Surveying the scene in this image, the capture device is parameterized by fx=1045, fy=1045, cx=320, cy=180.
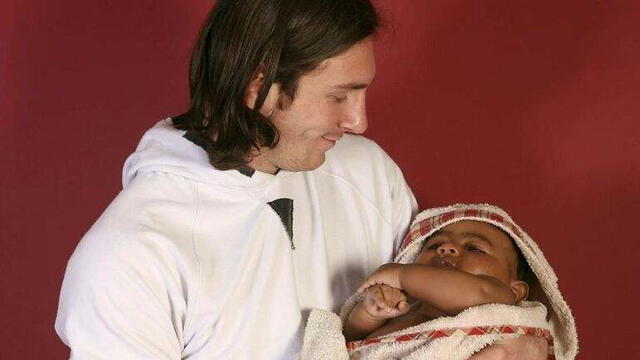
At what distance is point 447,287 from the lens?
1.96 m

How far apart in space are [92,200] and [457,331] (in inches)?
44.0

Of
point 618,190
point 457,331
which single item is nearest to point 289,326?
point 457,331

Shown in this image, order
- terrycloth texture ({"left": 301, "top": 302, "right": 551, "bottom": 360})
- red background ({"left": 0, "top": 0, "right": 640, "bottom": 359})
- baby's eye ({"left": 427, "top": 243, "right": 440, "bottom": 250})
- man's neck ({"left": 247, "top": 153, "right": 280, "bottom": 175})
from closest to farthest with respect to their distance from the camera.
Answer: terrycloth texture ({"left": 301, "top": 302, "right": 551, "bottom": 360}) < man's neck ({"left": 247, "top": 153, "right": 280, "bottom": 175}) < baby's eye ({"left": 427, "top": 243, "right": 440, "bottom": 250}) < red background ({"left": 0, "top": 0, "right": 640, "bottom": 359})

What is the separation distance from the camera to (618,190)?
2.65 metres

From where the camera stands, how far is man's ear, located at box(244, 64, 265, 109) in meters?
2.00

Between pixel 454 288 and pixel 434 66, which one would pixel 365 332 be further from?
pixel 434 66

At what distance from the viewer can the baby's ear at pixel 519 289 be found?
2.19 meters

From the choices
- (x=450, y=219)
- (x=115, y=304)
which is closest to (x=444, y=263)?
(x=450, y=219)

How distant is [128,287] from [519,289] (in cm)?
84

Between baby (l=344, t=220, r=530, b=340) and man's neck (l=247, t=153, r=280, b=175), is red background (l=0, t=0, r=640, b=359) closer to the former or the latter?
baby (l=344, t=220, r=530, b=340)

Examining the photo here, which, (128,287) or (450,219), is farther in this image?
(450,219)

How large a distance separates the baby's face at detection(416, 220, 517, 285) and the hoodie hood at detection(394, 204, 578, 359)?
0.7 inches

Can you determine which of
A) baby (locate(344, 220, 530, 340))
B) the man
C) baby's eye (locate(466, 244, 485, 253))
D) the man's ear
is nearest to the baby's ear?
baby (locate(344, 220, 530, 340))

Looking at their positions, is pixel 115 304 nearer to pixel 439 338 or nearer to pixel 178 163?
pixel 178 163
